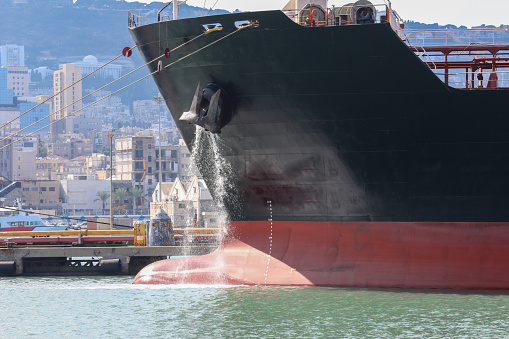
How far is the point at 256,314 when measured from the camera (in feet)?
53.4

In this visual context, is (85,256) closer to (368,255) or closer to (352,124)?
(368,255)

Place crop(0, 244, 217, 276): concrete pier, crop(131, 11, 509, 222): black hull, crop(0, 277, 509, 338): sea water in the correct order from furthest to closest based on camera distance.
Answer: crop(0, 244, 217, 276): concrete pier < crop(131, 11, 509, 222): black hull < crop(0, 277, 509, 338): sea water

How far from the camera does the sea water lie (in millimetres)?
14883

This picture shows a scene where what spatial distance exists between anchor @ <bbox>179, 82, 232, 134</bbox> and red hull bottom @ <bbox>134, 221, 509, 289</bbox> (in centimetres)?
299

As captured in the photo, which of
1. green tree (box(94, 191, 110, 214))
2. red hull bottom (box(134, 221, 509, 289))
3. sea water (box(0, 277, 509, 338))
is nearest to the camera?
sea water (box(0, 277, 509, 338))

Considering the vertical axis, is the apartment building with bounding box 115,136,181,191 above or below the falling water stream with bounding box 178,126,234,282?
above

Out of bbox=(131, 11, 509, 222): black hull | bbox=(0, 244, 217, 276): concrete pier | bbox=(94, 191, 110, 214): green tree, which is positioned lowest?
bbox=(0, 244, 217, 276): concrete pier

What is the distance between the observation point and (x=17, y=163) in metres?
189

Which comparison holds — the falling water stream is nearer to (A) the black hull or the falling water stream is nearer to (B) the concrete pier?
(A) the black hull

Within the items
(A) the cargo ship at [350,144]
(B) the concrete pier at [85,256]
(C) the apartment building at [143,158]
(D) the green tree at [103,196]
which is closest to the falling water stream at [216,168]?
(A) the cargo ship at [350,144]

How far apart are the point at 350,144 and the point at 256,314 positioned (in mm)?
4674

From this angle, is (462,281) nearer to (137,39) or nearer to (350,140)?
(350,140)

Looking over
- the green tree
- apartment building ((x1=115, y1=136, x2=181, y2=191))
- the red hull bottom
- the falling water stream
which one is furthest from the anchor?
apartment building ((x1=115, y1=136, x2=181, y2=191))

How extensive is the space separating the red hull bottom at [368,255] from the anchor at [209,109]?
9.80 ft
